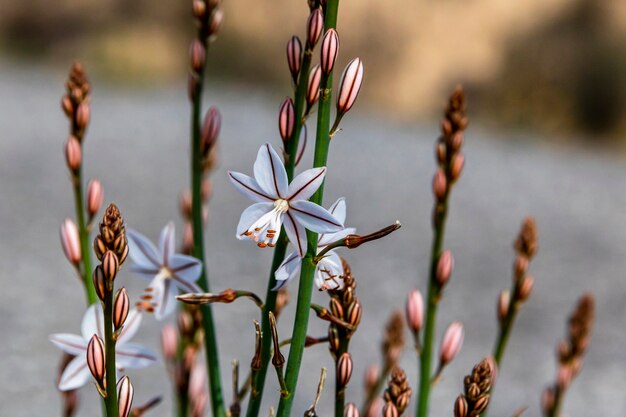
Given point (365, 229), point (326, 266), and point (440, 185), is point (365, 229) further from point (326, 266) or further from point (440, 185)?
point (326, 266)

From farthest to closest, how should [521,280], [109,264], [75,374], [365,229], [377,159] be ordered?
[377,159] < [365,229] < [521,280] < [75,374] < [109,264]

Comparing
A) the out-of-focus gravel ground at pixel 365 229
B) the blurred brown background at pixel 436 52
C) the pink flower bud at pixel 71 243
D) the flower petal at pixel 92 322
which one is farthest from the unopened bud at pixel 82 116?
the blurred brown background at pixel 436 52

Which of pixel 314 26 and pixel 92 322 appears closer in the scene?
pixel 314 26

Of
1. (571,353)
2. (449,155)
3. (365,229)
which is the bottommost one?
(365,229)

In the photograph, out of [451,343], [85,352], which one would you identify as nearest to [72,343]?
[85,352]

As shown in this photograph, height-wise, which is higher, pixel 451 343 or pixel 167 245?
pixel 167 245

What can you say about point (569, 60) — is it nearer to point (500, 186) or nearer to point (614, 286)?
point (500, 186)

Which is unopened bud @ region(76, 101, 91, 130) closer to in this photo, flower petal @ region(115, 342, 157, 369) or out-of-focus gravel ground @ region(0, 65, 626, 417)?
flower petal @ region(115, 342, 157, 369)

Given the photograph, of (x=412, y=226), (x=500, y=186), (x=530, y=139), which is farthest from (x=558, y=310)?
(x=530, y=139)
